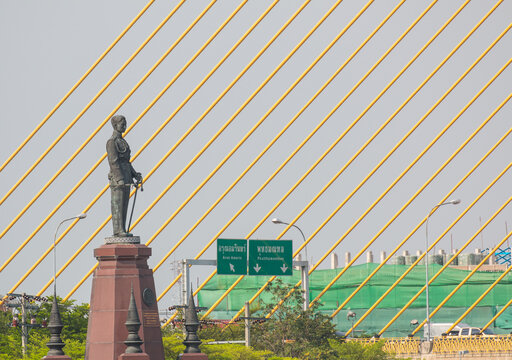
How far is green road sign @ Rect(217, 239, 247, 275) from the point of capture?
50625mm

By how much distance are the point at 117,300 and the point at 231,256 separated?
2103cm

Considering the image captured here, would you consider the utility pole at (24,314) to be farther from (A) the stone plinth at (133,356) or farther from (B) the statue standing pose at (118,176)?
(A) the stone plinth at (133,356)

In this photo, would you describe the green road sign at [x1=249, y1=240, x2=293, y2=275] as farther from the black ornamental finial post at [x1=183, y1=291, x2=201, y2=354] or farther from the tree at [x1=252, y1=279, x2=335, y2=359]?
the black ornamental finial post at [x1=183, y1=291, x2=201, y2=354]

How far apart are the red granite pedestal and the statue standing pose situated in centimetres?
81

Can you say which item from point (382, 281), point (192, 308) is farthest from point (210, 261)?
point (382, 281)

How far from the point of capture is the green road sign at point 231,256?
50625 millimetres

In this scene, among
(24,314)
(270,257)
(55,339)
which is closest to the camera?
(55,339)

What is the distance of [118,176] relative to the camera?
1212 inches

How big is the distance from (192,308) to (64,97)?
21322 mm

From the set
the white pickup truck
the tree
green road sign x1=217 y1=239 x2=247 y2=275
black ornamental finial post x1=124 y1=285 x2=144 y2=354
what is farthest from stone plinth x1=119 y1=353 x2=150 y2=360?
the white pickup truck

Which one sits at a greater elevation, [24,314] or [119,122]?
[119,122]

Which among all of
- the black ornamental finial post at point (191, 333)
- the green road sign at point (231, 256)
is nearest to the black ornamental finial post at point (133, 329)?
the black ornamental finial post at point (191, 333)

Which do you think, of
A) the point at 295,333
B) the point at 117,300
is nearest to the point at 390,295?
the point at 295,333

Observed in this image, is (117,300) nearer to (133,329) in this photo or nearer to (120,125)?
(133,329)
